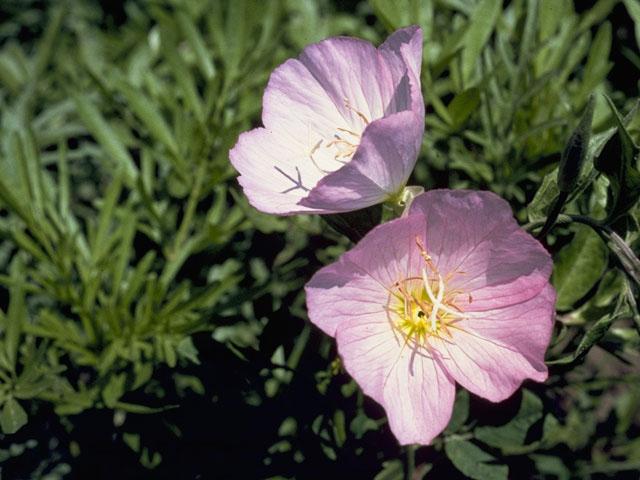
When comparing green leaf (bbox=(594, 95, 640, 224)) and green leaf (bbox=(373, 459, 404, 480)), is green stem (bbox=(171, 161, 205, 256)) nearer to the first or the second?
green leaf (bbox=(373, 459, 404, 480))

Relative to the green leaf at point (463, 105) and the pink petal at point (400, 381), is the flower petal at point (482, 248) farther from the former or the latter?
the green leaf at point (463, 105)

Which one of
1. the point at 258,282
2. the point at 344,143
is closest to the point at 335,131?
the point at 344,143

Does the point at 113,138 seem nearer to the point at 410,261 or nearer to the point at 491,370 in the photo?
the point at 410,261

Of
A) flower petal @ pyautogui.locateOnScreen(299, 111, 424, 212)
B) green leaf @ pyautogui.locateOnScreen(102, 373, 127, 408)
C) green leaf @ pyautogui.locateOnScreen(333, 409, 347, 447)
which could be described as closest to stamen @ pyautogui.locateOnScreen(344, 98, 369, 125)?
flower petal @ pyautogui.locateOnScreen(299, 111, 424, 212)

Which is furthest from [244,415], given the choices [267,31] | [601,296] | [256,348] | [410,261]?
[267,31]

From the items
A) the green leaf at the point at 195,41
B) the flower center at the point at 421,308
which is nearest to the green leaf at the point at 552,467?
the flower center at the point at 421,308
